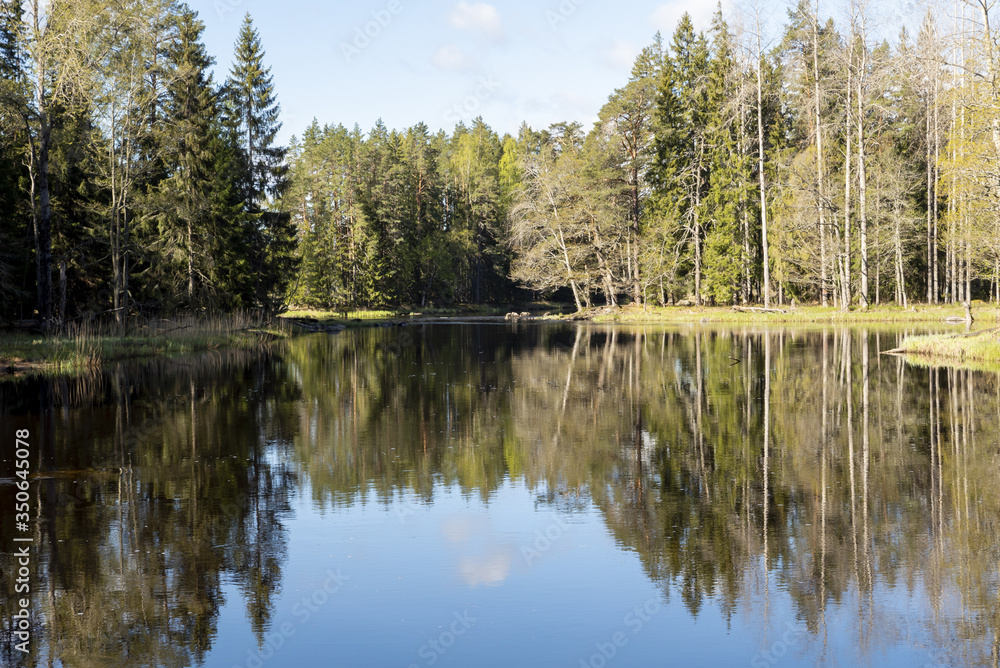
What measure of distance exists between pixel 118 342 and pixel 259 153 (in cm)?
2391

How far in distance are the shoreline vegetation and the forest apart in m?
1.78

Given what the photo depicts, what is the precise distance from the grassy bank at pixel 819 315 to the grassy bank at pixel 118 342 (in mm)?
27200

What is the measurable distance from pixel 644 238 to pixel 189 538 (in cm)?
5991

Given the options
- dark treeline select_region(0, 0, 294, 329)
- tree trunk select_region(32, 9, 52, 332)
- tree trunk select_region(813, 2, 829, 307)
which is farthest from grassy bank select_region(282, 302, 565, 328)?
tree trunk select_region(813, 2, 829, 307)

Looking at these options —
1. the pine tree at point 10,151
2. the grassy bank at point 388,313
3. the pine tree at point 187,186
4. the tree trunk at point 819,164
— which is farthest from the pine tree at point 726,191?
the pine tree at point 10,151

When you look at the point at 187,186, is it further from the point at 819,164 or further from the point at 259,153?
the point at 819,164

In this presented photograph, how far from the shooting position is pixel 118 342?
2875 cm

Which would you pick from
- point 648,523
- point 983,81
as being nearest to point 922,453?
point 648,523

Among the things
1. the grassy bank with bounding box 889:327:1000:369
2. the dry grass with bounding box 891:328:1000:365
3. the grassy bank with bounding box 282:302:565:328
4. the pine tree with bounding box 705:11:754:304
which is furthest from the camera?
the grassy bank with bounding box 282:302:565:328

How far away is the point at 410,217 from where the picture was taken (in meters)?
87.7

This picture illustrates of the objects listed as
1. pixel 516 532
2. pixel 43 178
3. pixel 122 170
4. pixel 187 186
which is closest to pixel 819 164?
pixel 187 186

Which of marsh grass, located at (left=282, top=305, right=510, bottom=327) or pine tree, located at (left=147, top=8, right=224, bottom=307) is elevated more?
pine tree, located at (left=147, top=8, right=224, bottom=307)

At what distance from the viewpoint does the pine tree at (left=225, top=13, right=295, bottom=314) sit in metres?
48.5

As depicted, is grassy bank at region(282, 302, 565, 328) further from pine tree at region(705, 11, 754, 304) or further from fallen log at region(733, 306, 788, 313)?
fallen log at region(733, 306, 788, 313)
